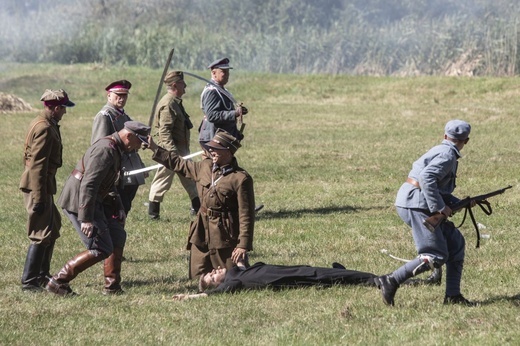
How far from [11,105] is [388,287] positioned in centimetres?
2164

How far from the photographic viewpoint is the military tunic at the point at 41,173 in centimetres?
895

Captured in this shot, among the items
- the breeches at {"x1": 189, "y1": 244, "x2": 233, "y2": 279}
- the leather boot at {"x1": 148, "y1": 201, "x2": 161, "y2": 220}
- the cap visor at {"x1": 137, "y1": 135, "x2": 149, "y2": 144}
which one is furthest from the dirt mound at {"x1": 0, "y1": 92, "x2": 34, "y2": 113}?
the cap visor at {"x1": 137, "y1": 135, "x2": 149, "y2": 144}

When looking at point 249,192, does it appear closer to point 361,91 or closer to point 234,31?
point 361,91

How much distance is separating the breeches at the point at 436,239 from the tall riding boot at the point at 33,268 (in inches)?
123

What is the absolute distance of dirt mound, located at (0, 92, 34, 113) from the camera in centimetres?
2814

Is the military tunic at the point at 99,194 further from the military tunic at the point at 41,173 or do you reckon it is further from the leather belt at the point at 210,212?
the leather belt at the point at 210,212

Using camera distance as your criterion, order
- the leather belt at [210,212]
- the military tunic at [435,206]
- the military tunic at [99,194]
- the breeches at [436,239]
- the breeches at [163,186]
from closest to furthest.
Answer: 1. the military tunic at [435,206]
2. the breeches at [436,239]
3. the military tunic at [99,194]
4. the leather belt at [210,212]
5. the breeches at [163,186]

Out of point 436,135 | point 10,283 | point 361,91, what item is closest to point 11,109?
point 361,91

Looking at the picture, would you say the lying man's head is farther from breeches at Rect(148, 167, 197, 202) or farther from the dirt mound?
the dirt mound

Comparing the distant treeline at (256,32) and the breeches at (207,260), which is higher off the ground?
the breeches at (207,260)

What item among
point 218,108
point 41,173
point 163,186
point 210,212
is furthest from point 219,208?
point 163,186

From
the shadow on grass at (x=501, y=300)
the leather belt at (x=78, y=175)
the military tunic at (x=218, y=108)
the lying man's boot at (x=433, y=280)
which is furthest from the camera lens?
the military tunic at (x=218, y=108)

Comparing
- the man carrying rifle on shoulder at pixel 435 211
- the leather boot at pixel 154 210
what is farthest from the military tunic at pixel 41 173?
the leather boot at pixel 154 210

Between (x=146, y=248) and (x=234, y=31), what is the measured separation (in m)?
31.5
